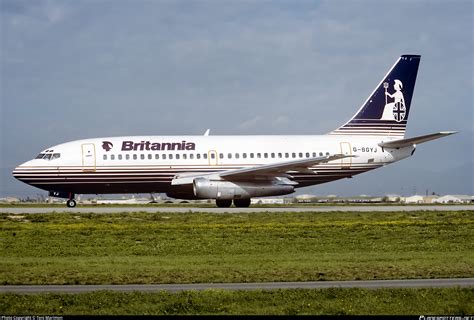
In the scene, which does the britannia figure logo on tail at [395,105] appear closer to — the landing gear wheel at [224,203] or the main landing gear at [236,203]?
the main landing gear at [236,203]

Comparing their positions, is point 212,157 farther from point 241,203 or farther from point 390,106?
point 390,106

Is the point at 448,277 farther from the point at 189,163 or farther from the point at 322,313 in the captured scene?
the point at 189,163

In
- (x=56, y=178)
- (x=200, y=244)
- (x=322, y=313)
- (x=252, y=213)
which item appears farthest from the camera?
(x=56, y=178)

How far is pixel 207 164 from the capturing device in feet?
153

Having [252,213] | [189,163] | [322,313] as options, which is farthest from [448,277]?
[189,163]

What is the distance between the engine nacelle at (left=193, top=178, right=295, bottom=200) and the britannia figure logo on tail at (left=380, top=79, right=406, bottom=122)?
988 cm

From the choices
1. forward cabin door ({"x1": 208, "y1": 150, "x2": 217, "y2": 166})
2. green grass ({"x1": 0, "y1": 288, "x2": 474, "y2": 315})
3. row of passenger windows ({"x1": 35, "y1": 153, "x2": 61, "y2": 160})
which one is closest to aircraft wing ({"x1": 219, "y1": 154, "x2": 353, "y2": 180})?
forward cabin door ({"x1": 208, "y1": 150, "x2": 217, "y2": 166})

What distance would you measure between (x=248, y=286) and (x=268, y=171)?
1106 inches

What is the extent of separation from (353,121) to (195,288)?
117 feet

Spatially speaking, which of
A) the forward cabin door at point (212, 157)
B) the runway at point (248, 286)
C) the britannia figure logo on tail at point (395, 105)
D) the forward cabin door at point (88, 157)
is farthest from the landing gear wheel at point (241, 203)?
the runway at point (248, 286)

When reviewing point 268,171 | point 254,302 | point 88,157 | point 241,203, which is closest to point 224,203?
point 241,203

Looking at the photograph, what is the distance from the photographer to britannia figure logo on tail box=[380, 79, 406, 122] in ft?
168

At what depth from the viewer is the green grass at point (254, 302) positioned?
45.6 ft

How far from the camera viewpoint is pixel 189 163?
152 ft
